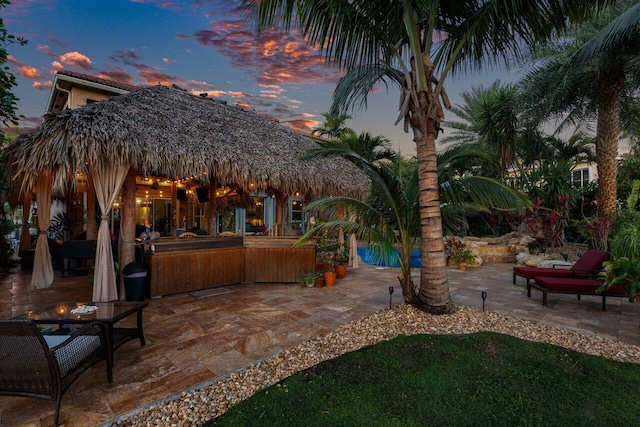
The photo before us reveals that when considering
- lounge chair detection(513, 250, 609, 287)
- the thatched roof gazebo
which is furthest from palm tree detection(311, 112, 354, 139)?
lounge chair detection(513, 250, 609, 287)

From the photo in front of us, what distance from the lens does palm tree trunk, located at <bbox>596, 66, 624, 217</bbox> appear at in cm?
836

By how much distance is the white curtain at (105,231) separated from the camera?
17.3ft

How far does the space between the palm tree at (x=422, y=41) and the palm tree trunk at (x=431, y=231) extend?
1cm

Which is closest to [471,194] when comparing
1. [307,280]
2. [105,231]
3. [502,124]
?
[307,280]

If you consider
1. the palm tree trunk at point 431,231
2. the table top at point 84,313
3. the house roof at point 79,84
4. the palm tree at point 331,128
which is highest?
the palm tree at point 331,128

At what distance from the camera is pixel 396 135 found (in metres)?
15.4

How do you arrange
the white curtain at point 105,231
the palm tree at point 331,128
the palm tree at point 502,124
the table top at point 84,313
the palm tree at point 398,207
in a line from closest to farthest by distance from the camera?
the table top at point 84,313 → the palm tree at point 398,207 → the white curtain at point 105,231 → the palm tree at point 502,124 → the palm tree at point 331,128

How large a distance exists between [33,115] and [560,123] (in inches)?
882

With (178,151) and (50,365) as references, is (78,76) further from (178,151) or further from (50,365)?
(50,365)

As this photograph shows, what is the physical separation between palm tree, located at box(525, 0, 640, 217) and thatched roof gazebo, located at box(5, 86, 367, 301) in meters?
6.67

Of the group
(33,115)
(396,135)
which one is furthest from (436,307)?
(33,115)

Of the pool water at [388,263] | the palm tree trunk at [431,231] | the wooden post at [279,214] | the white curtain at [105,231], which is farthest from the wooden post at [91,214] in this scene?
the palm tree trunk at [431,231]

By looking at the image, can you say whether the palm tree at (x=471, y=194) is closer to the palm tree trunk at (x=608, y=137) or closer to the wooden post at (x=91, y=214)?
the palm tree trunk at (x=608, y=137)

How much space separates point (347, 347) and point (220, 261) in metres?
4.23
